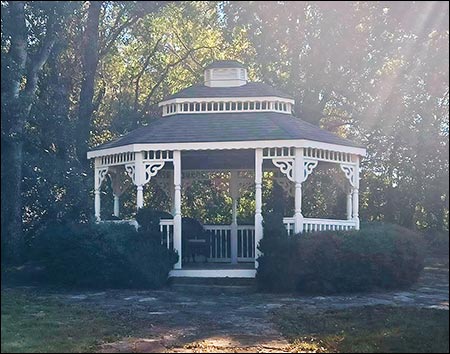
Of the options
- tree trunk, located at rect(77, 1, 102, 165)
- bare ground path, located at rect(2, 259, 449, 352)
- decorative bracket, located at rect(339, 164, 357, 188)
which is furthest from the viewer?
tree trunk, located at rect(77, 1, 102, 165)

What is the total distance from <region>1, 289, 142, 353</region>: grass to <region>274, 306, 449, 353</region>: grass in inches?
104

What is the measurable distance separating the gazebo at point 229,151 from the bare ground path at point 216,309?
2.20 metres

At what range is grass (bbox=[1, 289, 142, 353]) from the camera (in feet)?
29.4

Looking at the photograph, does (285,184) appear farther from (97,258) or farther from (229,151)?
(97,258)

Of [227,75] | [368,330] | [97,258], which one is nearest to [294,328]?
[368,330]

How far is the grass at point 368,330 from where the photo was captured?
29.3ft

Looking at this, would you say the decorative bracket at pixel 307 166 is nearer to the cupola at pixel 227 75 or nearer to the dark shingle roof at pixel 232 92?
the dark shingle roof at pixel 232 92

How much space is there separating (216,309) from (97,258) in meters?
3.61

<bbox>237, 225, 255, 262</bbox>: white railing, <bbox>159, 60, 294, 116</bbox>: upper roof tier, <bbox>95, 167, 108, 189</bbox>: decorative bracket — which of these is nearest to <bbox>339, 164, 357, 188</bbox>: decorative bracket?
<bbox>159, 60, 294, 116</bbox>: upper roof tier

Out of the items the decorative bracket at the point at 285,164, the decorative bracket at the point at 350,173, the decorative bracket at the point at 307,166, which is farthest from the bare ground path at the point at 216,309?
the decorative bracket at the point at 350,173

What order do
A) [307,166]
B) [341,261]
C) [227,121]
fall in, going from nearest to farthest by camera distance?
[341,261], [307,166], [227,121]

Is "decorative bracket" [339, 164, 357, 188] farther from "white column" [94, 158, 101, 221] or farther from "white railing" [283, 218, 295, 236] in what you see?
"white column" [94, 158, 101, 221]

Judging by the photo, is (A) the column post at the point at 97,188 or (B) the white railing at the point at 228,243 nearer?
(A) the column post at the point at 97,188

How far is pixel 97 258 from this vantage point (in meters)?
15.3
